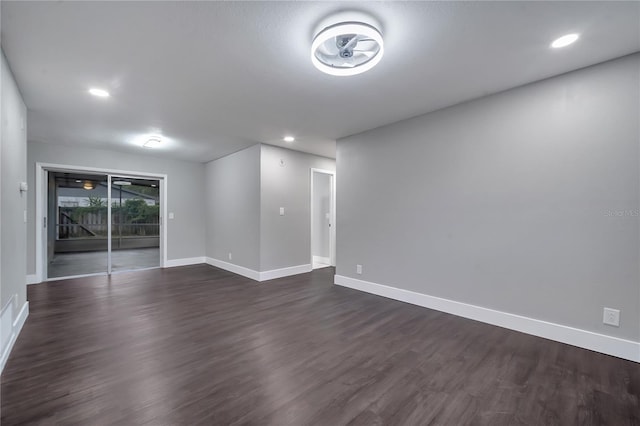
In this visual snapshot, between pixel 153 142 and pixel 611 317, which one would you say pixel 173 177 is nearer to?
pixel 153 142

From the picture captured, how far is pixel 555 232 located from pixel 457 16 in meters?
2.10

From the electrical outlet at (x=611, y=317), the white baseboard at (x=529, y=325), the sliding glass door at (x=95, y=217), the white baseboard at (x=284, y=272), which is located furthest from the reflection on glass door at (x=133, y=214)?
the electrical outlet at (x=611, y=317)

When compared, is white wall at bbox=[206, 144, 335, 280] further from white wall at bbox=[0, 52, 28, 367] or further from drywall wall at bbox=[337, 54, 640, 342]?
white wall at bbox=[0, 52, 28, 367]

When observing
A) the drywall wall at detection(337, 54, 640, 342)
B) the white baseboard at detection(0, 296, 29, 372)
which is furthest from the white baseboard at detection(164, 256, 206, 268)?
the drywall wall at detection(337, 54, 640, 342)

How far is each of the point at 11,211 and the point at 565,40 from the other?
4.75m

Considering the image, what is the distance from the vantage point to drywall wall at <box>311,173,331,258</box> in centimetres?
640

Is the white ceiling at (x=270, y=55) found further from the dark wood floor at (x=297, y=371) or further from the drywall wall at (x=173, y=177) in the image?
the dark wood floor at (x=297, y=371)

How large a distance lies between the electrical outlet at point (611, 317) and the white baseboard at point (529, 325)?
4.6 inches

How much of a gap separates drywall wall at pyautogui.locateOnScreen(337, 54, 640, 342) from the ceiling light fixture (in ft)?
5.31

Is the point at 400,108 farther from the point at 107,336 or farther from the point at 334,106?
the point at 107,336

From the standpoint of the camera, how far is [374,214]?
3971 mm

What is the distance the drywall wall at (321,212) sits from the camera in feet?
21.0

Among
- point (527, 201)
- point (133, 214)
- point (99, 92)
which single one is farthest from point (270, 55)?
point (133, 214)

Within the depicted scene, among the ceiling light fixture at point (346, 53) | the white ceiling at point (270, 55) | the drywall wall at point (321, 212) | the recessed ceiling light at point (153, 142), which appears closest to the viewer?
the white ceiling at point (270, 55)
